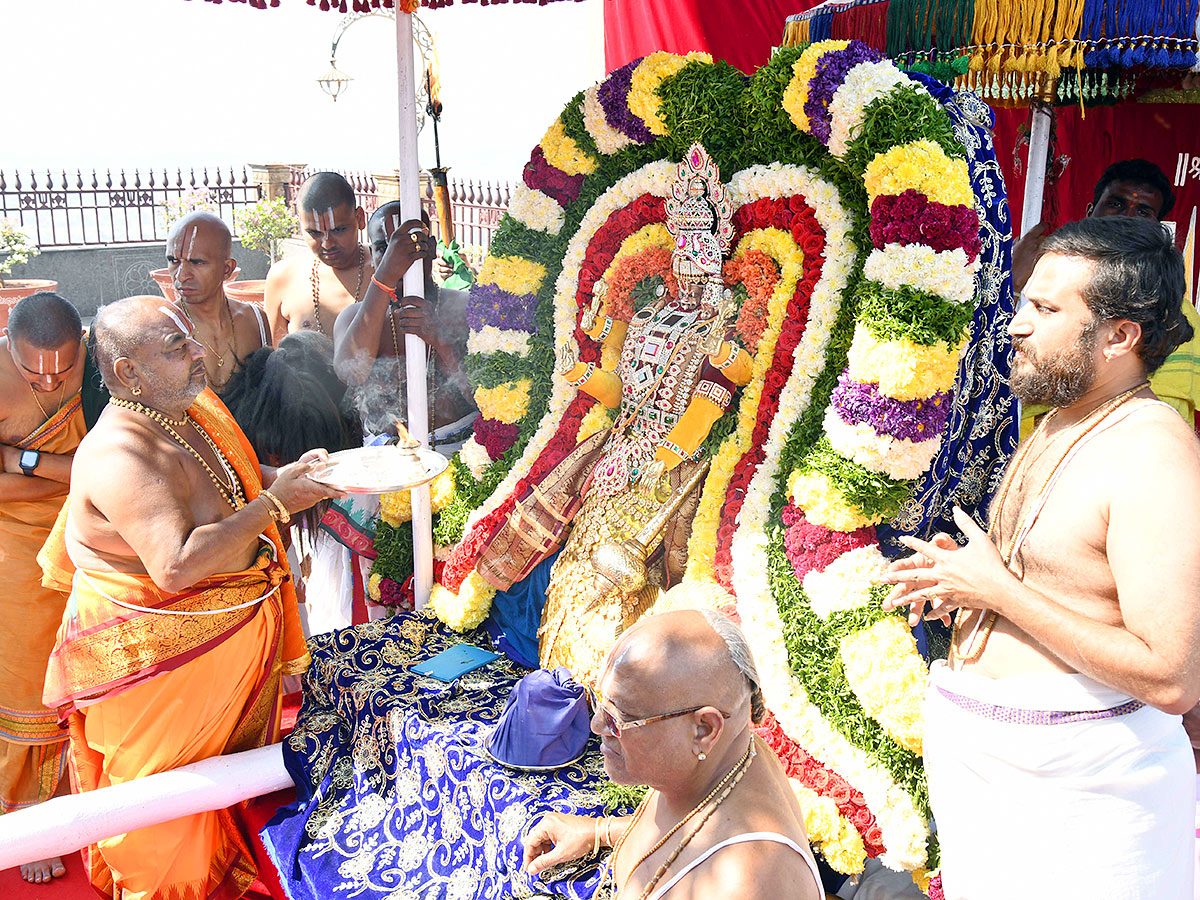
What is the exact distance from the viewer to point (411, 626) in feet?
14.0

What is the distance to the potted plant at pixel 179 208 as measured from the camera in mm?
5145

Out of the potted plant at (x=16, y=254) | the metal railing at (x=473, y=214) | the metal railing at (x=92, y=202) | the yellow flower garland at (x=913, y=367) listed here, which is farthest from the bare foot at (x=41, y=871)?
the metal railing at (x=473, y=214)

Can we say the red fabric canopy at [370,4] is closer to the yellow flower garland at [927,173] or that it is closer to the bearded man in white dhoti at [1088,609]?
the yellow flower garland at [927,173]

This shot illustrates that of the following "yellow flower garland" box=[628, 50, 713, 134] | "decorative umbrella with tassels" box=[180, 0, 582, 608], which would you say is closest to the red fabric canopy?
"decorative umbrella with tassels" box=[180, 0, 582, 608]

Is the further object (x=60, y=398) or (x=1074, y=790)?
(x=60, y=398)

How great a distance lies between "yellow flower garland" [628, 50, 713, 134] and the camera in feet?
11.9

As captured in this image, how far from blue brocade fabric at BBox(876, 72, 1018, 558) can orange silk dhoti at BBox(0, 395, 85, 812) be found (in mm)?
3345

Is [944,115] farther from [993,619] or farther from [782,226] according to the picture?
[993,619]

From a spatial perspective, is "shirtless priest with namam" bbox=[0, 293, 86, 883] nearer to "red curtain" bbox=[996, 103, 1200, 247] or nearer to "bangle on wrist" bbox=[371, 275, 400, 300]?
"bangle on wrist" bbox=[371, 275, 400, 300]

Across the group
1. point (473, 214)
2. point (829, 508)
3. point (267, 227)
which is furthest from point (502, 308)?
point (473, 214)

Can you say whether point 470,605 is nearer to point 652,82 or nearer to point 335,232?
point 335,232

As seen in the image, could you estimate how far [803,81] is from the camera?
310 centimetres

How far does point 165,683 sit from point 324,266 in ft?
7.56

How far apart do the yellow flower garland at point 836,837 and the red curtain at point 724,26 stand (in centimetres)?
432
